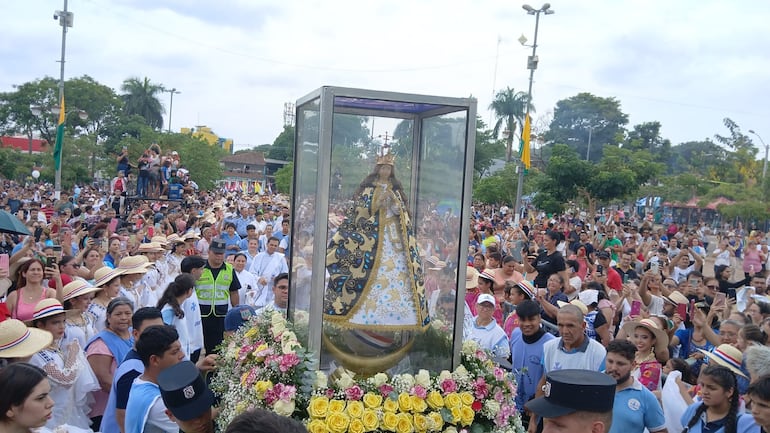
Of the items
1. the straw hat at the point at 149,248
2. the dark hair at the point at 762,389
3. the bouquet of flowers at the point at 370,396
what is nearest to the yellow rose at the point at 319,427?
the bouquet of flowers at the point at 370,396

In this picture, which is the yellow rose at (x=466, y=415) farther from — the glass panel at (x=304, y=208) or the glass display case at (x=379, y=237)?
the glass panel at (x=304, y=208)

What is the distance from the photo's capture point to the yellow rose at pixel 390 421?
13.0ft

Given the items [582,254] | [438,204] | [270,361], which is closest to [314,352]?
[270,361]

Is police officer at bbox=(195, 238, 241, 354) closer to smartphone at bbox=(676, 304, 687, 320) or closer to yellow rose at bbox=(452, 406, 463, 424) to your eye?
yellow rose at bbox=(452, 406, 463, 424)

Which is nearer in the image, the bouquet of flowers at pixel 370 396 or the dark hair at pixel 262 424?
the dark hair at pixel 262 424

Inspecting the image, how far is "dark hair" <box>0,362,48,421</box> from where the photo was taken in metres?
3.27

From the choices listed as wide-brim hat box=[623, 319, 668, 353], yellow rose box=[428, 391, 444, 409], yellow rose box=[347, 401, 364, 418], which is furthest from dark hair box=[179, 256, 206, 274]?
wide-brim hat box=[623, 319, 668, 353]

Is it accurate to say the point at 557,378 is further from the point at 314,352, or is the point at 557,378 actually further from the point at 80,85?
the point at 80,85

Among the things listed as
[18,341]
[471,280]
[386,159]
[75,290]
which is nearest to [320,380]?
[386,159]

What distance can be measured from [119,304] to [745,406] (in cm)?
454

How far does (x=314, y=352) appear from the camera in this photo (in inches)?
168

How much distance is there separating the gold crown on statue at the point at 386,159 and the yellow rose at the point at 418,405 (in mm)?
1669

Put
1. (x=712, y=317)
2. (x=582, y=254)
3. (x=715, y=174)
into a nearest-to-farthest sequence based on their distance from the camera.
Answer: (x=712, y=317), (x=582, y=254), (x=715, y=174)

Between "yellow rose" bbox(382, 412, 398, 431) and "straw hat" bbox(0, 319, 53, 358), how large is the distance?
2.32 metres
